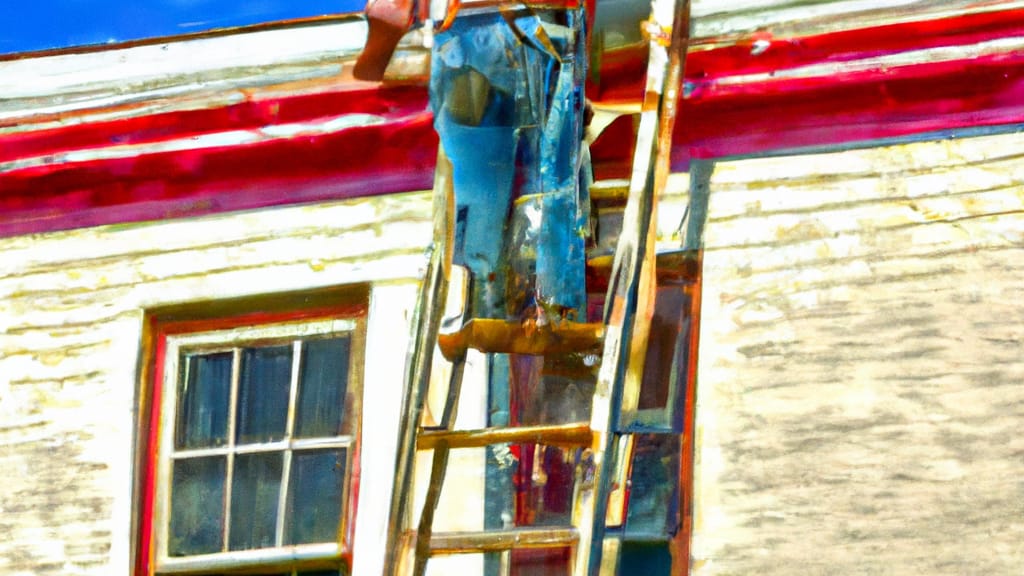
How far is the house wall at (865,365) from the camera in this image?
16.1 ft

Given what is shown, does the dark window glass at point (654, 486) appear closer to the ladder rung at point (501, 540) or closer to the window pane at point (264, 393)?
the ladder rung at point (501, 540)

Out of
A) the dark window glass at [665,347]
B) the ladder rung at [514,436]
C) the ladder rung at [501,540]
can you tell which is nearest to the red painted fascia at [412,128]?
the dark window glass at [665,347]

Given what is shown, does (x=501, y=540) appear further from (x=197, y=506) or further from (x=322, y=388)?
(x=197, y=506)

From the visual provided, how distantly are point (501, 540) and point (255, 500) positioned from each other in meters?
1.41

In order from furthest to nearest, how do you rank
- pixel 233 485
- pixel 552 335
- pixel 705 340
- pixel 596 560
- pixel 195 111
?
pixel 195 111, pixel 233 485, pixel 705 340, pixel 552 335, pixel 596 560

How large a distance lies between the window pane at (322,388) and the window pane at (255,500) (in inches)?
6.3

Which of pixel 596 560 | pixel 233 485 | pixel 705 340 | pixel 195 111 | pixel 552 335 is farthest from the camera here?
pixel 195 111

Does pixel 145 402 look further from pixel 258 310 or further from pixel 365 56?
pixel 365 56

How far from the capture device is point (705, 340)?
5262 mm

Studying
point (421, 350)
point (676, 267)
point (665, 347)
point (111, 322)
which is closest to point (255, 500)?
point (111, 322)

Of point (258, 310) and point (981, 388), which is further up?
point (258, 310)

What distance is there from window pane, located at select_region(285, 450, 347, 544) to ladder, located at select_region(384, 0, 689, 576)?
0.66 metres

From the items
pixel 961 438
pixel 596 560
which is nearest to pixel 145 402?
pixel 596 560

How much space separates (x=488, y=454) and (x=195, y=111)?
5.95 feet
